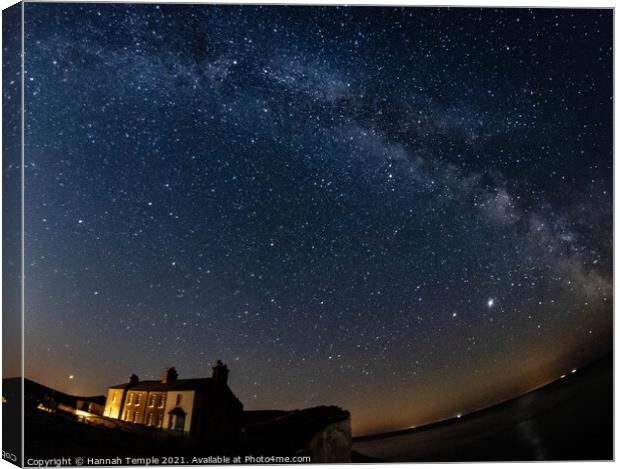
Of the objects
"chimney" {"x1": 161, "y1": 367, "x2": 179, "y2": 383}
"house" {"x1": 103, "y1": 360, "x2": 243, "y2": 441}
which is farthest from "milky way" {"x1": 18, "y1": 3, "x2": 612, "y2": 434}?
"house" {"x1": 103, "y1": 360, "x2": 243, "y2": 441}

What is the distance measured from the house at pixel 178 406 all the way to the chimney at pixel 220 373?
0.19 ft

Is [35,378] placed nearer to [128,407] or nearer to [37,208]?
[128,407]

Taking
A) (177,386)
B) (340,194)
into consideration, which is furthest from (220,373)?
(340,194)

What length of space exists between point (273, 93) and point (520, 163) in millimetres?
2630

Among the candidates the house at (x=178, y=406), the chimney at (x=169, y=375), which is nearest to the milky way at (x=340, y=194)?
the chimney at (x=169, y=375)

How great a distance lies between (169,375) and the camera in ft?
19.5

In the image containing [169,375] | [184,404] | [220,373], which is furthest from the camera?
[220,373]

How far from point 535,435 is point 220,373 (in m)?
3.22

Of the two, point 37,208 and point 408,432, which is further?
point 408,432

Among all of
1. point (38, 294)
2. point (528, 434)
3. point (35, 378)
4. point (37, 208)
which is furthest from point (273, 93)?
point (528, 434)

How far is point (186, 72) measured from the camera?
20.2ft

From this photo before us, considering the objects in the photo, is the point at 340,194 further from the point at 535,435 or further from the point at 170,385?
the point at 535,435

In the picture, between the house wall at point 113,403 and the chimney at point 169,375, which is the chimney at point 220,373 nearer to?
the chimney at point 169,375

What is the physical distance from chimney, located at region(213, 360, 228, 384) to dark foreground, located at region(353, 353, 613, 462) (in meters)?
1.45
